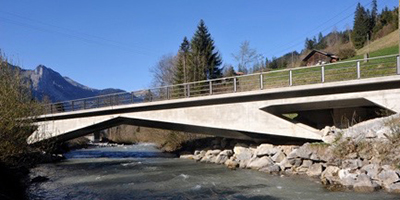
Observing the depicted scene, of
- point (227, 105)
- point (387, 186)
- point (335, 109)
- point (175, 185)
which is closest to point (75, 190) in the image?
point (175, 185)

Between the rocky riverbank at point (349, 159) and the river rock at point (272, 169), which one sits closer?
the rocky riverbank at point (349, 159)

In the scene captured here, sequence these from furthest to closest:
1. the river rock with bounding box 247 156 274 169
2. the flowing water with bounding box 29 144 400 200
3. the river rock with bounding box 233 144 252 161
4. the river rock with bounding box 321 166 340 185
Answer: the river rock with bounding box 233 144 252 161 < the river rock with bounding box 247 156 274 169 < the river rock with bounding box 321 166 340 185 < the flowing water with bounding box 29 144 400 200

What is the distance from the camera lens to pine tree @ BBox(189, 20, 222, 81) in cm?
4773

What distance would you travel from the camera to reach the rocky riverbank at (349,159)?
1247cm

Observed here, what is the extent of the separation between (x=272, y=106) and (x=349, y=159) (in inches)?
222

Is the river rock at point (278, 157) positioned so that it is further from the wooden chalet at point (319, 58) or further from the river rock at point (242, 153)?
the wooden chalet at point (319, 58)

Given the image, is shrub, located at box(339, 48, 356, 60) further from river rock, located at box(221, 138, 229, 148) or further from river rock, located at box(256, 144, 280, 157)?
river rock, located at box(256, 144, 280, 157)

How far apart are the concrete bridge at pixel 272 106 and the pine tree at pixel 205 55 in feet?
74.7

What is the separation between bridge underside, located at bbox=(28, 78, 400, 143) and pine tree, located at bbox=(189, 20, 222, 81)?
23872mm

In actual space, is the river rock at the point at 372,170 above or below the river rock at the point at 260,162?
above

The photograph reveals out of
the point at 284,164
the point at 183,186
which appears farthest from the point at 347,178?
the point at 183,186

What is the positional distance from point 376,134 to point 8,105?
1504 cm

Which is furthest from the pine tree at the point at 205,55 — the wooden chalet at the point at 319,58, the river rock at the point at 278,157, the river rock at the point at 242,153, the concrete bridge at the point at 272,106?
the river rock at the point at 278,157

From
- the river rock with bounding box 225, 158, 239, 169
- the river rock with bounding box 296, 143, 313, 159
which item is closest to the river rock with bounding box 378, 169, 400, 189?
the river rock with bounding box 296, 143, 313, 159
